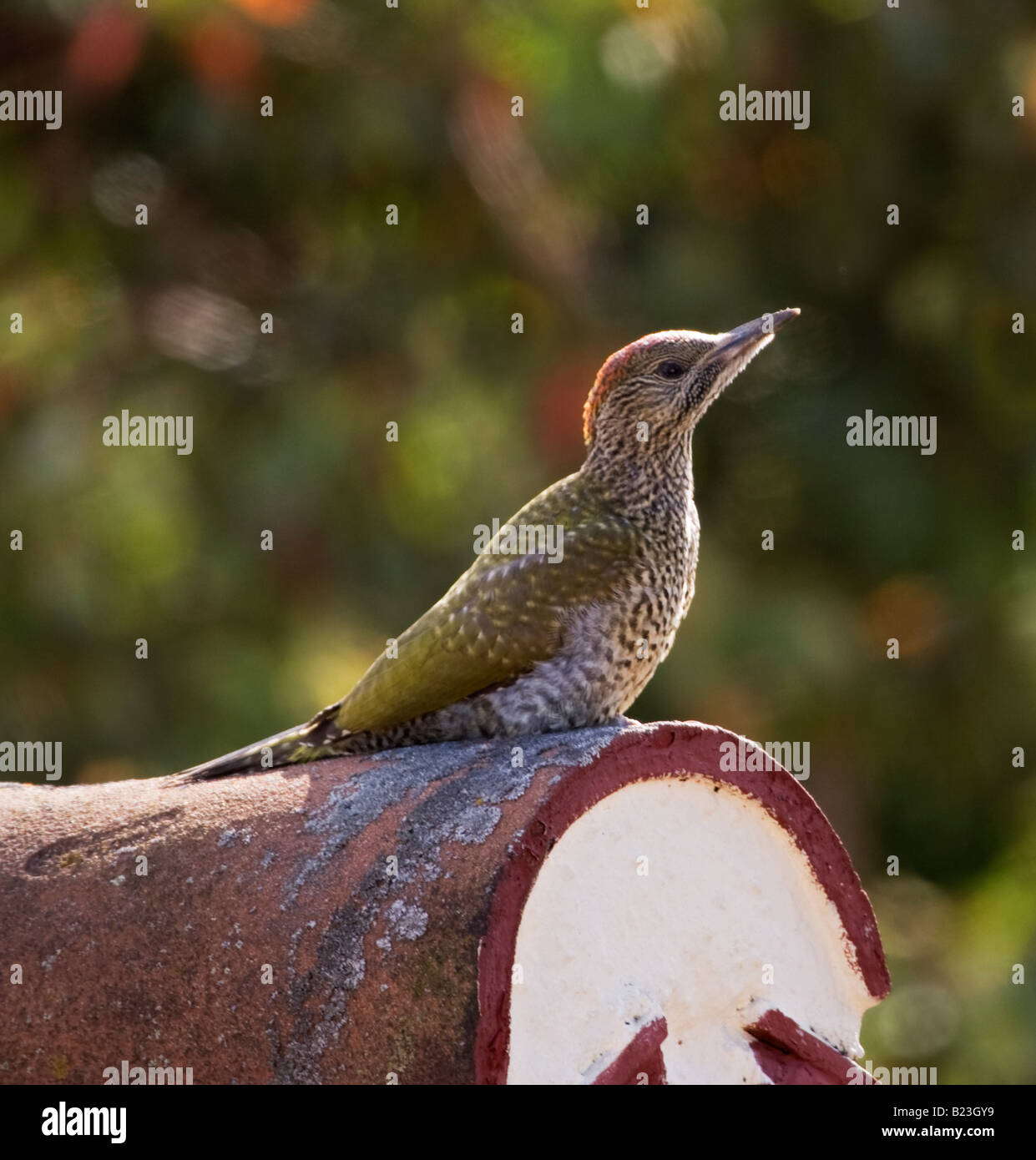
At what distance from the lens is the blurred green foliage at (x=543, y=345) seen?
891 cm

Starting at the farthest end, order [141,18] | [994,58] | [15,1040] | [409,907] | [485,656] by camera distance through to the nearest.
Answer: [994,58] < [141,18] < [485,656] < [15,1040] < [409,907]

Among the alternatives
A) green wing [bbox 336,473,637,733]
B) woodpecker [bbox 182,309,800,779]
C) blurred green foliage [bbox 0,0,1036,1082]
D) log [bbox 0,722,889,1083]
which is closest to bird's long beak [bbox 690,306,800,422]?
woodpecker [bbox 182,309,800,779]

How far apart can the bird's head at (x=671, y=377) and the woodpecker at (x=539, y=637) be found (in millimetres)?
166

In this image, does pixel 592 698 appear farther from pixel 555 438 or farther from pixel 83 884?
pixel 555 438

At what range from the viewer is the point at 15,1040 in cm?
303

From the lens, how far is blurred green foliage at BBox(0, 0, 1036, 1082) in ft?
29.2

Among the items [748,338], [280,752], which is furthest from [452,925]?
[748,338]

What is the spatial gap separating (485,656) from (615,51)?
5606 mm

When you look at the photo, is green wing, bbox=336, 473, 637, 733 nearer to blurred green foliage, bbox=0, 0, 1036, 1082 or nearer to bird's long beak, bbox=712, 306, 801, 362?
bird's long beak, bbox=712, 306, 801, 362

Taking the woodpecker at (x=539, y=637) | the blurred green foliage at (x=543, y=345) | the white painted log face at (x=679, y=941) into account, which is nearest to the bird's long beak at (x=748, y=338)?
the woodpecker at (x=539, y=637)

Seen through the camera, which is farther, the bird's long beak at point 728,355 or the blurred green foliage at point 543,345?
the blurred green foliage at point 543,345

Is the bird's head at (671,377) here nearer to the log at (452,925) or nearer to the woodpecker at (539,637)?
the woodpecker at (539,637)

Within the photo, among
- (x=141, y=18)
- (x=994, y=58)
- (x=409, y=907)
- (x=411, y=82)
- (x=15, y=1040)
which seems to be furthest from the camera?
(x=994, y=58)

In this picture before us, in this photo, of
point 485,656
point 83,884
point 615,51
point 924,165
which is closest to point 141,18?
point 615,51
